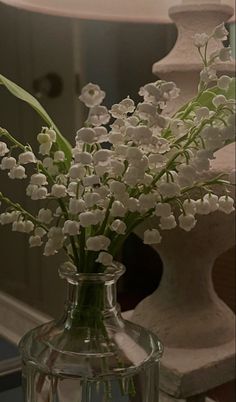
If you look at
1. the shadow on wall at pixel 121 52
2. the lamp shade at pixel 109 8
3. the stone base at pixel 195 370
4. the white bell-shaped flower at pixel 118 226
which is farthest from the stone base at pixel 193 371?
the shadow on wall at pixel 121 52

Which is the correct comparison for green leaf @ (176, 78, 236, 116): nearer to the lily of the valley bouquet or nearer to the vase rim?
the lily of the valley bouquet

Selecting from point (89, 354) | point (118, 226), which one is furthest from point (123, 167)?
point (89, 354)

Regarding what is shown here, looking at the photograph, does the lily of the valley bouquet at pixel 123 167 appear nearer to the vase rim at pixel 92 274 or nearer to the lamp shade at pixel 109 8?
the vase rim at pixel 92 274

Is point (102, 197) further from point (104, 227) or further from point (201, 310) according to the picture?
point (201, 310)

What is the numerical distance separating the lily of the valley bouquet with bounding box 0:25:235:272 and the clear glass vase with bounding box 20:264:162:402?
0.02m

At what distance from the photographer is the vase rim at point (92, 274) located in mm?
658

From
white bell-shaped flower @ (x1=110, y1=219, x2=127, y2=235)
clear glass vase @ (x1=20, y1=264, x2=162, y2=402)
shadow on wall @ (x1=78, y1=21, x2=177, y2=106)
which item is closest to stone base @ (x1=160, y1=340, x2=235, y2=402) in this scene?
clear glass vase @ (x1=20, y1=264, x2=162, y2=402)

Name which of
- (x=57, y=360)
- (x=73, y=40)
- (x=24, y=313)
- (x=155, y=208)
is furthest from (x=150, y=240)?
(x=73, y=40)

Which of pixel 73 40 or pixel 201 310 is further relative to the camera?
pixel 73 40

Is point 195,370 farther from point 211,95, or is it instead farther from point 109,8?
point 109,8

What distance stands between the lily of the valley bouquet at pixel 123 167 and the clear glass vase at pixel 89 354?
0.02 m

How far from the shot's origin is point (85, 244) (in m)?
0.66

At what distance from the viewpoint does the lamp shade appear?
968mm

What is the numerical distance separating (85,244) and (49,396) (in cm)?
17
